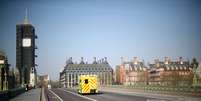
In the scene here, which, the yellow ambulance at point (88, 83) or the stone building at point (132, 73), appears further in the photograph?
the stone building at point (132, 73)

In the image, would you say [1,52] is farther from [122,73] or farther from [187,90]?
[122,73]

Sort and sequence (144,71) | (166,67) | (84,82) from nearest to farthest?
1. (84,82)
2. (166,67)
3. (144,71)

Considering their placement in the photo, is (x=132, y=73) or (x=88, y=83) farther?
(x=132, y=73)

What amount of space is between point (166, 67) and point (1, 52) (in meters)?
113

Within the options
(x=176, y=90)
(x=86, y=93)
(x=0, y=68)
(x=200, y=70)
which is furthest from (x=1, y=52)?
(x=200, y=70)

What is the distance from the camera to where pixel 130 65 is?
19625cm

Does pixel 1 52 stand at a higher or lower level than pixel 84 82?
higher

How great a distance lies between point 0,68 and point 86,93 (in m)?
16.3

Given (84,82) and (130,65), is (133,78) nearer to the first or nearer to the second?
(130,65)

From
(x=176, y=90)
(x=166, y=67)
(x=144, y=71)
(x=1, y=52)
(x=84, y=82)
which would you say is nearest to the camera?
(x=176, y=90)

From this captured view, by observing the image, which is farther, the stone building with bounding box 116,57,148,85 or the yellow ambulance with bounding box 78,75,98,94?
the stone building with bounding box 116,57,148,85

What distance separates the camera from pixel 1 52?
274 feet

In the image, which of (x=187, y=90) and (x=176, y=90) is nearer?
(x=187, y=90)

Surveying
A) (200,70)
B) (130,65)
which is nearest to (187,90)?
(200,70)
